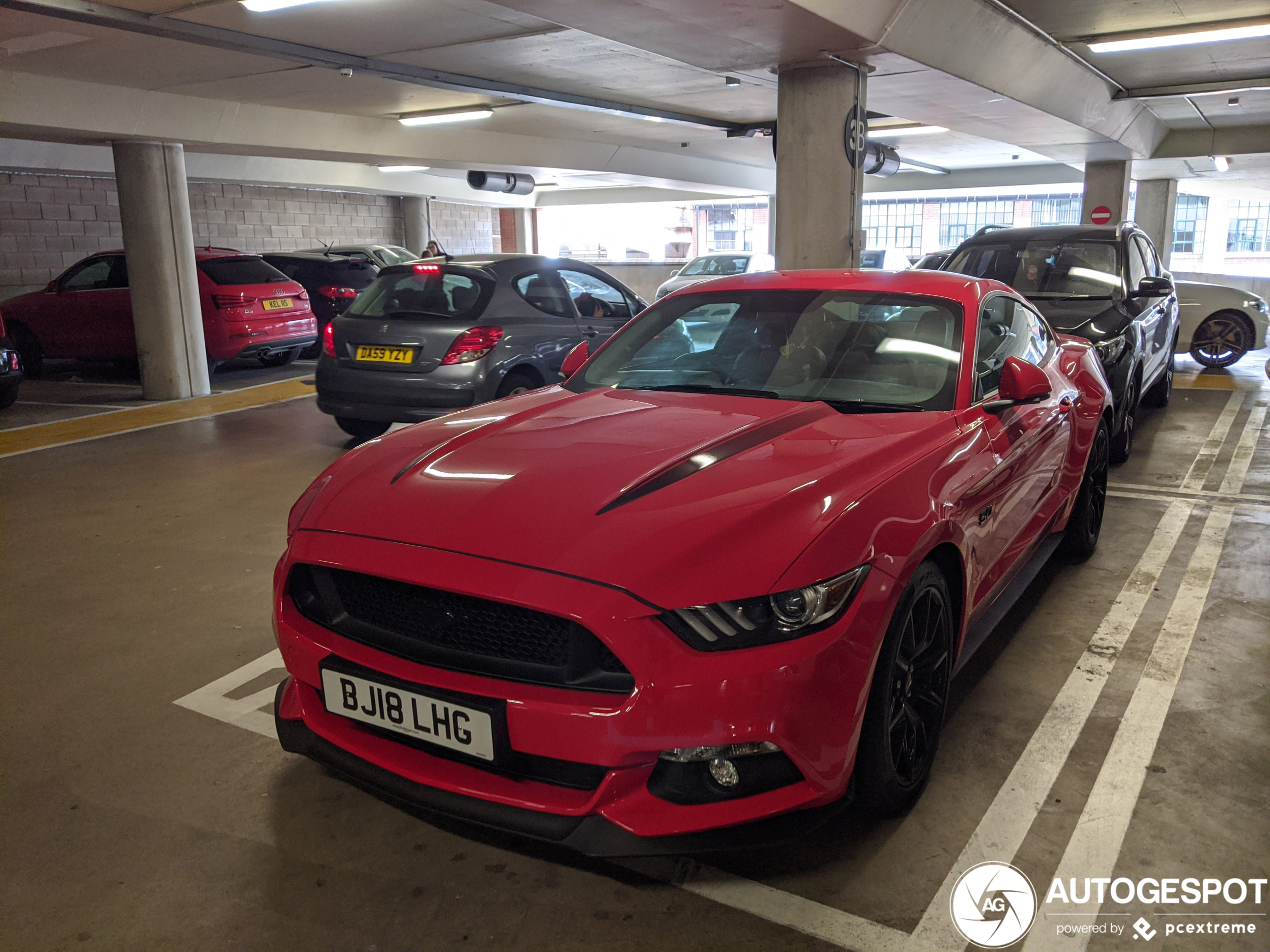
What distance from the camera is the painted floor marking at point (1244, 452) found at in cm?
605

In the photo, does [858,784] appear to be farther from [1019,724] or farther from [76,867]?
[76,867]

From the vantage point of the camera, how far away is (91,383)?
1154 cm

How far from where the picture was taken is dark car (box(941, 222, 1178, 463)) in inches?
248

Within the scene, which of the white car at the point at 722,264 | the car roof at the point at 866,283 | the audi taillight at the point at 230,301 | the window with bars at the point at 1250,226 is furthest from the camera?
the window with bars at the point at 1250,226

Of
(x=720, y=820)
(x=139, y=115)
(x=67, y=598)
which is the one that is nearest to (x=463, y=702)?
(x=720, y=820)

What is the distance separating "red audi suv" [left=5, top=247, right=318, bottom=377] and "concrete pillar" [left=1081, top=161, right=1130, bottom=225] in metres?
12.9

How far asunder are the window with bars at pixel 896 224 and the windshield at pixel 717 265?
95.4ft

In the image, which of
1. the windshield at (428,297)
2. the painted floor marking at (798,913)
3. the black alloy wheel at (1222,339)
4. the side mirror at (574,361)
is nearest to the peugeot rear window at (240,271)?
the windshield at (428,297)

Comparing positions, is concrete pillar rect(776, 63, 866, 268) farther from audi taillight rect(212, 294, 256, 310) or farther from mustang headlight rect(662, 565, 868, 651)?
audi taillight rect(212, 294, 256, 310)

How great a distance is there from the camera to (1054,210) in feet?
145

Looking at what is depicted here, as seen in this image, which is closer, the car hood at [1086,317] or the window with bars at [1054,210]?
the car hood at [1086,317]

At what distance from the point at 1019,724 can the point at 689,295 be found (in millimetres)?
2021

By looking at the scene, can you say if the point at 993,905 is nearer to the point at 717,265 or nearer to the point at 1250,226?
the point at 717,265

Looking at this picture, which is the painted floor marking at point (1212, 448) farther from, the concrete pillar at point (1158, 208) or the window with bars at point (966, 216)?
the window with bars at point (966, 216)
